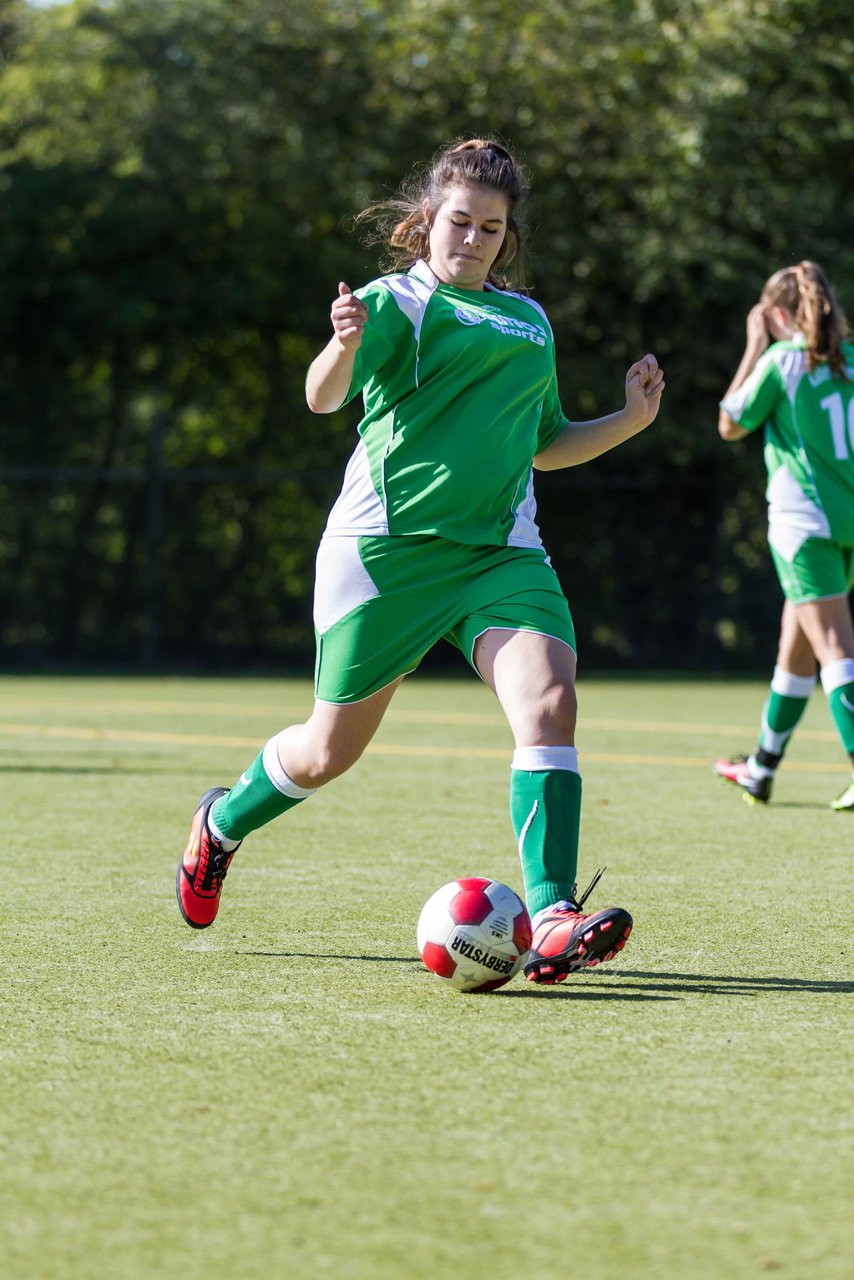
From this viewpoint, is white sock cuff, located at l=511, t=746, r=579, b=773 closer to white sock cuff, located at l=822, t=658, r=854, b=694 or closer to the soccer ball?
the soccer ball

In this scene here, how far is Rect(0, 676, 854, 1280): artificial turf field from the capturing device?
8.11 feet

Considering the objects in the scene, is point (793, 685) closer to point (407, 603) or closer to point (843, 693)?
point (843, 693)

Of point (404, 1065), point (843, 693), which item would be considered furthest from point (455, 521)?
point (843, 693)

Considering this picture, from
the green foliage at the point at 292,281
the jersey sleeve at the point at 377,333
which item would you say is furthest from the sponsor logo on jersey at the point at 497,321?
the green foliage at the point at 292,281

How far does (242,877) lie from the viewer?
19.7 feet

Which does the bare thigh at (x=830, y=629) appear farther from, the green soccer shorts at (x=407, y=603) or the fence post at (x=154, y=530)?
the fence post at (x=154, y=530)

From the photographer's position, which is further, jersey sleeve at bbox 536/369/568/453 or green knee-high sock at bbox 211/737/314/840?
jersey sleeve at bbox 536/369/568/453

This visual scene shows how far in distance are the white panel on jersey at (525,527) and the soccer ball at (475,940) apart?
0.94m

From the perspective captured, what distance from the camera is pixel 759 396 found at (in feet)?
25.5

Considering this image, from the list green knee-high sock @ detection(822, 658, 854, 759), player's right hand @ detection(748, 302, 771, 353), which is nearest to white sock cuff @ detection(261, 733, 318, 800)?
green knee-high sock @ detection(822, 658, 854, 759)

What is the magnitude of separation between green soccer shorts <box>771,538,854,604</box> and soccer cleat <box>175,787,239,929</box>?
3679mm

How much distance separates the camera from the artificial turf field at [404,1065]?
8.11 feet

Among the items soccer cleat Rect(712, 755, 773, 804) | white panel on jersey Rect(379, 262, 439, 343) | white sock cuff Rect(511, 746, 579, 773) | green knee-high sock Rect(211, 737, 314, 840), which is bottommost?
soccer cleat Rect(712, 755, 773, 804)

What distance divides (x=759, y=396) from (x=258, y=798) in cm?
389
